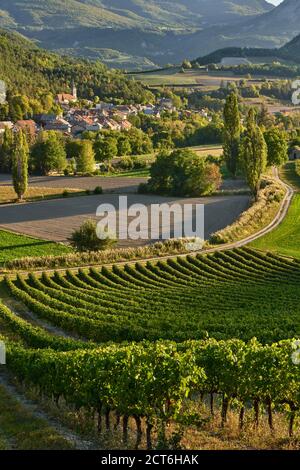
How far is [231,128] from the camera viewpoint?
310 feet

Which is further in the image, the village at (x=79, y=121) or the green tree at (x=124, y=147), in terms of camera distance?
the village at (x=79, y=121)

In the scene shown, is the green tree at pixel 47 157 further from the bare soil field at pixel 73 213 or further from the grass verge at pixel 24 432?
the grass verge at pixel 24 432

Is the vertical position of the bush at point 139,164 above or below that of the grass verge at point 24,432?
above

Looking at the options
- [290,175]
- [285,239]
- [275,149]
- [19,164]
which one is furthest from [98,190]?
[285,239]

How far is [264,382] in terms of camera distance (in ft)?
66.3

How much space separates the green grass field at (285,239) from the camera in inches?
2333

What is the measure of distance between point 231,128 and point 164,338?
67247 mm

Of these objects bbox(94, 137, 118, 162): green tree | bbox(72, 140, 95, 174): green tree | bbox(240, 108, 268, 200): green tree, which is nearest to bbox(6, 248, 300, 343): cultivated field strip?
bbox(240, 108, 268, 200): green tree

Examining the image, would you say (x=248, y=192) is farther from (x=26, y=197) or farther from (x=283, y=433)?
(x=283, y=433)

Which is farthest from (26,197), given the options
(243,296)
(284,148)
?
(243,296)

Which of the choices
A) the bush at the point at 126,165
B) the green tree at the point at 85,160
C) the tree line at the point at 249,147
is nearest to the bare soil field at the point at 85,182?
the green tree at the point at 85,160

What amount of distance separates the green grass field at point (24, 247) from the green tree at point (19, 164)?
18.2 metres

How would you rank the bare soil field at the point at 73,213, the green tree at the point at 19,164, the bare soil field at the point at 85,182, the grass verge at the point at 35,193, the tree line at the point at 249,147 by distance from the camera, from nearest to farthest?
the bare soil field at the point at 73,213, the tree line at the point at 249,147, the green tree at the point at 19,164, the grass verge at the point at 35,193, the bare soil field at the point at 85,182

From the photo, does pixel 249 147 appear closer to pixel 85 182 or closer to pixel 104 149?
pixel 85 182
